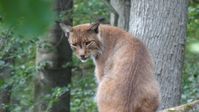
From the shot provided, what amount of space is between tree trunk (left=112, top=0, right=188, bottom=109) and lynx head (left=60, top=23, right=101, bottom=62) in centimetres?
60

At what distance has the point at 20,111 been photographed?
785cm

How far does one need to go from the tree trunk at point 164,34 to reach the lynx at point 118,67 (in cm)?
46

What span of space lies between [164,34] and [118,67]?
1116mm

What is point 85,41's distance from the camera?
19.8ft

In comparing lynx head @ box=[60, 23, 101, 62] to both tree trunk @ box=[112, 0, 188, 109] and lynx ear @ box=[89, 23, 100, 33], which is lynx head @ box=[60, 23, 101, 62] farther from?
tree trunk @ box=[112, 0, 188, 109]

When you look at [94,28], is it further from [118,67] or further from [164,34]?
[164,34]

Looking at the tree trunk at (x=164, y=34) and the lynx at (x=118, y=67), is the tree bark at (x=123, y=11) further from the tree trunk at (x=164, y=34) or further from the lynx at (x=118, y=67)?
the lynx at (x=118, y=67)

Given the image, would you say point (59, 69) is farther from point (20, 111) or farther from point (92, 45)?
point (92, 45)

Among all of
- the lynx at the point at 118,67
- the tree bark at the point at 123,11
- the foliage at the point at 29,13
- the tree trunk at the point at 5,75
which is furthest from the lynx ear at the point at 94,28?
the foliage at the point at 29,13

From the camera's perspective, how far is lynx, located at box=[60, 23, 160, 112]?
5.04 m

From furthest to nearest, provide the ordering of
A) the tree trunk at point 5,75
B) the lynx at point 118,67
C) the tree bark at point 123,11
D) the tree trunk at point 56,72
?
the tree trunk at point 56,72 < the tree bark at point 123,11 < the tree trunk at point 5,75 < the lynx at point 118,67

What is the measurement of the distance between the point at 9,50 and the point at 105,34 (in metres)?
1.88

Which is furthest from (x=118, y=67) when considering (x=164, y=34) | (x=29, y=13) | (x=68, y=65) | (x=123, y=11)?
(x=29, y=13)

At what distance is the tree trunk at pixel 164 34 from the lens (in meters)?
6.28
